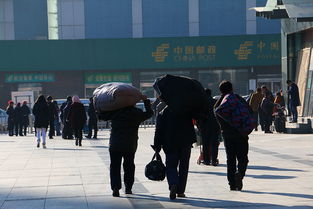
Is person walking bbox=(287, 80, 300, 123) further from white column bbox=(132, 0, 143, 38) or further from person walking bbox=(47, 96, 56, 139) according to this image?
white column bbox=(132, 0, 143, 38)

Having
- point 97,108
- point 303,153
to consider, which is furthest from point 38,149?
point 97,108

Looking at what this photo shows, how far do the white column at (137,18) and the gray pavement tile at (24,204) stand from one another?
43550 mm

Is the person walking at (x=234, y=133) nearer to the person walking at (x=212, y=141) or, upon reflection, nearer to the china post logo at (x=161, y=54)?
the person walking at (x=212, y=141)

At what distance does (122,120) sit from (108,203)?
1369 mm

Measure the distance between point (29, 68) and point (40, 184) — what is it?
35982mm

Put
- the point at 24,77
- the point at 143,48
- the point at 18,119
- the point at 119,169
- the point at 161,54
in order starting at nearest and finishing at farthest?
the point at 119,169 < the point at 18,119 < the point at 143,48 < the point at 161,54 < the point at 24,77

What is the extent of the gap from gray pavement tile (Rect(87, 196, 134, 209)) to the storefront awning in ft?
48.0

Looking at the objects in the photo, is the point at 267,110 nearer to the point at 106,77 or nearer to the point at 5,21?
the point at 106,77

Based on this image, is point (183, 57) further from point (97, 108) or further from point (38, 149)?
point (97, 108)

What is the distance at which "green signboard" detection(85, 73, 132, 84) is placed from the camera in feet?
161

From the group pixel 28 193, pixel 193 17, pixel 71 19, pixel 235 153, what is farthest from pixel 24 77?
pixel 235 153

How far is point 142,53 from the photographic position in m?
47.7

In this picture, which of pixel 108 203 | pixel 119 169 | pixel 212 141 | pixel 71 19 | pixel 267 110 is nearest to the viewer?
pixel 108 203

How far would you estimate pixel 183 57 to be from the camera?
4794cm
